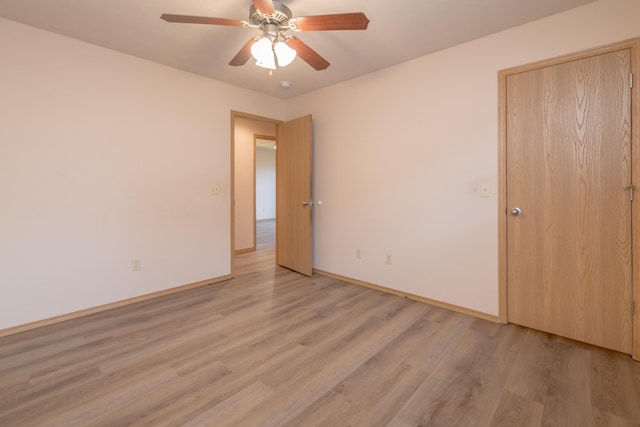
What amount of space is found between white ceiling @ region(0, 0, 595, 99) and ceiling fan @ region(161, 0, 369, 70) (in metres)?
0.17

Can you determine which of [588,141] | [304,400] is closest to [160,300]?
[304,400]

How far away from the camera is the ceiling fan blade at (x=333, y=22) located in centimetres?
171

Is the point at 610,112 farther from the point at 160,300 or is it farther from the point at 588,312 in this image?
the point at 160,300

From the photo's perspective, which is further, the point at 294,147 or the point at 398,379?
Result: the point at 294,147

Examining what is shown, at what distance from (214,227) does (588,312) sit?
3.61m

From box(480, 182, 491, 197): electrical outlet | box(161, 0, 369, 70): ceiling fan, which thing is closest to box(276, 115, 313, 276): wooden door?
box(161, 0, 369, 70): ceiling fan

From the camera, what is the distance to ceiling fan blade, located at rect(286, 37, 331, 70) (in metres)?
2.07

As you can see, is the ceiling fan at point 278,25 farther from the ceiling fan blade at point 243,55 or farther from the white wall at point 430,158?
the white wall at point 430,158

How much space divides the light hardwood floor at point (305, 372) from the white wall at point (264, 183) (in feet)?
24.6

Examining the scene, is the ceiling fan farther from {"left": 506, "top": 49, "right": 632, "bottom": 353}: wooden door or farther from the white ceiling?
{"left": 506, "top": 49, "right": 632, "bottom": 353}: wooden door

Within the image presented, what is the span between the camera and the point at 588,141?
6.84 feet

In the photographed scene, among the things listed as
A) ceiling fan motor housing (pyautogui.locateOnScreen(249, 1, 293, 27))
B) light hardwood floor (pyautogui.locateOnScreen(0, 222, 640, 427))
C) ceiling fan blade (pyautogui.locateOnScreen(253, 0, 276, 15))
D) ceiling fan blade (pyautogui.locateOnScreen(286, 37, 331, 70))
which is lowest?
light hardwood floor (pyautogui.locateOnScreen(0, 222, 640, 427))

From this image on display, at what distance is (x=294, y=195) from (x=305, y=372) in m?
2.57

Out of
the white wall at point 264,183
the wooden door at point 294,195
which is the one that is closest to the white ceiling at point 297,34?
the wooden door at point 294,195
